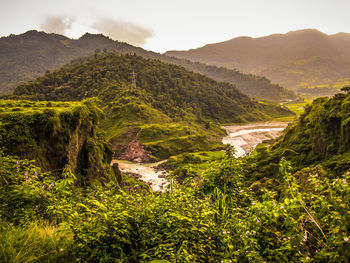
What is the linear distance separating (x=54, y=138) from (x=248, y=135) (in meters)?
88.1

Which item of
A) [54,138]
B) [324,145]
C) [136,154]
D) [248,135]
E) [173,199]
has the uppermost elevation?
[54,138]

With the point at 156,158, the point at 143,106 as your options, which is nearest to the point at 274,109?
the point at 143,106

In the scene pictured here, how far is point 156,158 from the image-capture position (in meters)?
59.4

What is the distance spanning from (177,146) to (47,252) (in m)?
62.3

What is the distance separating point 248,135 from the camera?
3691 inches

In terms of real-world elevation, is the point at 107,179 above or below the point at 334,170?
below

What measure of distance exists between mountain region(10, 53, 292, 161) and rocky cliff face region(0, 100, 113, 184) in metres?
35.8

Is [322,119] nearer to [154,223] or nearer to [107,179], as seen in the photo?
[154,223]

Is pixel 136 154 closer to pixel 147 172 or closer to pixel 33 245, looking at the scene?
pixel 147 172

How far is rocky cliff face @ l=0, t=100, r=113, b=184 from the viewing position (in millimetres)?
14672

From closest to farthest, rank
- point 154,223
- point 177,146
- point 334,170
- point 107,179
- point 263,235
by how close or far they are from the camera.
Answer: point 263,235, point 154,223, point 334,170, point 107,179, point 177,146

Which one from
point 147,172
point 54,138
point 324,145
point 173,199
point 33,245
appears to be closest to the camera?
point 33,245

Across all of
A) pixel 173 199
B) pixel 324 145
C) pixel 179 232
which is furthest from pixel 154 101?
pixel 179 232

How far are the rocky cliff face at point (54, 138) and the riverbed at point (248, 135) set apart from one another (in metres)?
44.6
